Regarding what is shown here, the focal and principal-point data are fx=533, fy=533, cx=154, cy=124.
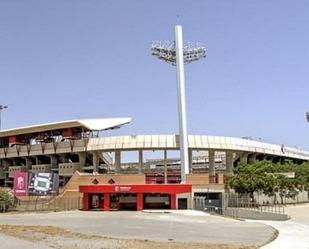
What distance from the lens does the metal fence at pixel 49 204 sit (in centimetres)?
7131

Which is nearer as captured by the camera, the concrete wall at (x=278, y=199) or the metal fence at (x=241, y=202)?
the metal fence at (x=241, y=202)

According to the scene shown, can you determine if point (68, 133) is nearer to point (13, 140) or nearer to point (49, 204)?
point (13, 140)

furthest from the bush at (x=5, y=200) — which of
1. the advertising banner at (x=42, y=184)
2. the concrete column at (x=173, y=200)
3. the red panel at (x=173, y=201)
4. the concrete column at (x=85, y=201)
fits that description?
the red panel at (x=173, y=201)

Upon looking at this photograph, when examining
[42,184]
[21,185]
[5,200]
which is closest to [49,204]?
[42,184]

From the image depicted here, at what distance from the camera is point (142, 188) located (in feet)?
228

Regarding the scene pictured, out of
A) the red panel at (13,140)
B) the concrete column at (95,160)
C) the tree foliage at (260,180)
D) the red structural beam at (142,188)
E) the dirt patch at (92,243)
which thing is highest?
the red panel at (13,140)

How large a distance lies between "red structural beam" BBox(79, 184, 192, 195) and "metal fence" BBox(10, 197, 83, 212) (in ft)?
13.2

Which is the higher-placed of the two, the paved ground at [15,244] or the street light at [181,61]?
the street light at [181,61]

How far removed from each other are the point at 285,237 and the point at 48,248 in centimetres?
1827

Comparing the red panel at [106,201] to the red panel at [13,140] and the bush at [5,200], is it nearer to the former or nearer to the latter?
the bush at [5,200]

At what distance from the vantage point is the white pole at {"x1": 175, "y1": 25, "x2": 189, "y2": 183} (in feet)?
273

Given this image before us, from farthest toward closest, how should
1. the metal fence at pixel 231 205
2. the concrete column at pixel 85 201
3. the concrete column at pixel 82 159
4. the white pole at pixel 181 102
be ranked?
1. the concrete column at pixel 82 159
2. the white pole at pixel 181 102
3. the concrete column at pixel 85 201
4. the metal fence at pixel 231 205

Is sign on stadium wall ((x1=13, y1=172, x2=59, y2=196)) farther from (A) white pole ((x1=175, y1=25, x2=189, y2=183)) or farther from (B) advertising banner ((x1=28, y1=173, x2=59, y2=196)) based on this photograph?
(A) white pole ((x1=175, y1=25, x2=189, y2=183))

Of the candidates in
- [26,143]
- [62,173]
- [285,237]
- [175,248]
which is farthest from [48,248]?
[26,143]
